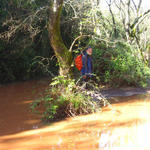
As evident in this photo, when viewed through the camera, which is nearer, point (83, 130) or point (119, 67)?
point (83, 130)

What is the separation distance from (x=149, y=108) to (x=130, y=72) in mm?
2830

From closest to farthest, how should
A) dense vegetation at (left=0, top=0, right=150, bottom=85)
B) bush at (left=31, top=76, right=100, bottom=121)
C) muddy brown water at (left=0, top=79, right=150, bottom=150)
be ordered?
muddy brown water at (left=0, top=79, right=150, bottom=150) < bush at (left=31, top=76, right=100, bottom=121) < dense vegetation at (left=0, top=0, right=150, bottom=85)

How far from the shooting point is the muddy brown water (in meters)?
4.65

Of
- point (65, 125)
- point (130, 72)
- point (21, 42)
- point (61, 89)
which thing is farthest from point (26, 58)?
point (65, 125)

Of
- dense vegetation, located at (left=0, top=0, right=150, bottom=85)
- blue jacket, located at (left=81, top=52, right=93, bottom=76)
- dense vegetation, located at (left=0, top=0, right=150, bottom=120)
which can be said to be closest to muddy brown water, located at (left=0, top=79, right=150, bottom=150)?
dense vegetation, located at (left=0, top=0, right=150, bottom=120)

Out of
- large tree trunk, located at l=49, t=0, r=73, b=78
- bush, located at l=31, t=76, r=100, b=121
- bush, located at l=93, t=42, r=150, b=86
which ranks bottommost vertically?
bush, located at l=31, t=76, r=100, b=121

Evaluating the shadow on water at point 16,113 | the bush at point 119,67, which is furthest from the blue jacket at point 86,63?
the shadow on water at point 16,113

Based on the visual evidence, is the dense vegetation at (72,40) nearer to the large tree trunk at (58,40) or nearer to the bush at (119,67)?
the bush at (119,67)

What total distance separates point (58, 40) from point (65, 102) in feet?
6.27

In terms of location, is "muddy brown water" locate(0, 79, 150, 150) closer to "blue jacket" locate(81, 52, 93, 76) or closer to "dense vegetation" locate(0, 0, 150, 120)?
"dense vegetation" locate(0, 0, 150, 120)

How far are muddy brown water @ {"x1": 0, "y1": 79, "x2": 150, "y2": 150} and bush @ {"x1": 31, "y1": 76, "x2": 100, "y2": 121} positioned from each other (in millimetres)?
247

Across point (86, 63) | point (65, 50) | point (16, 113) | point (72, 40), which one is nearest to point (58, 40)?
point (65, 50)

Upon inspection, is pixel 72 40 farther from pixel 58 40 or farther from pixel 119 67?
pixel 58 40

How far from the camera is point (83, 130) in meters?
5.47
